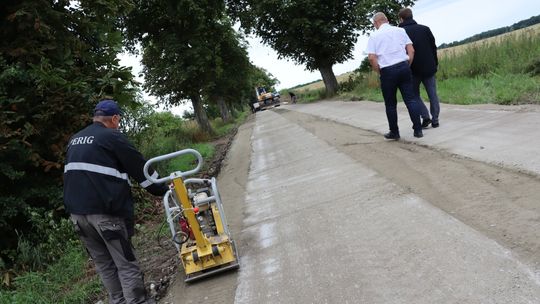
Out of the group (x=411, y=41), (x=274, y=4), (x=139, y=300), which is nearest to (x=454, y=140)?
(x=411, y=41)

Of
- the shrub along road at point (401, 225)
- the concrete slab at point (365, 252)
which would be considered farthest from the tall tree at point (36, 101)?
the concrete slab at point (365, 252)

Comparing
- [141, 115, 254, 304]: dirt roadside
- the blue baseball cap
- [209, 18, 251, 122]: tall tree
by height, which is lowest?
[141, 115, 254, 304]: dirt roadside

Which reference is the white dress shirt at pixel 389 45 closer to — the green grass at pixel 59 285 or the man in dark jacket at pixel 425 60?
the man in dark jacket at pixel 425 60

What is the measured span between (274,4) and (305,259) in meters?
28.8

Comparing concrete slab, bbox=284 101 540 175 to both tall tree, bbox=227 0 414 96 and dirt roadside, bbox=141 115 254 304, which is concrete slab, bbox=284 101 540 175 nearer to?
dirt roadside, bbox=141 115 254 304

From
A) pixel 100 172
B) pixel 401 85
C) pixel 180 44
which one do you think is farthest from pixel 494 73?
pixel 180 44

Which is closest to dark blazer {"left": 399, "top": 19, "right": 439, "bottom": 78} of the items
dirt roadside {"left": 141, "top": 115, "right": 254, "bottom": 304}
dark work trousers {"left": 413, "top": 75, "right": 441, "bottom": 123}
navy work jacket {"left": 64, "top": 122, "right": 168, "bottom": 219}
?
dark work trousers {"left": 413, "top": 75, "right": 441, "bottom": 123}

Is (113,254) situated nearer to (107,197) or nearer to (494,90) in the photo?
(107,197)

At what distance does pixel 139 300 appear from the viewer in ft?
14.9

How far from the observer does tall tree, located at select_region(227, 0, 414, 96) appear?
29.6 meters

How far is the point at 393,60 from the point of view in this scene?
841 cm

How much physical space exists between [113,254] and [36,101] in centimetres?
450

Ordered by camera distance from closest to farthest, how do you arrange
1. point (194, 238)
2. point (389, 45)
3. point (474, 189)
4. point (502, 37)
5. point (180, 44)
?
1. point (194, 238)
2. point (474, 189)
3. point (389, 45)
4. point (502, 37)
5. point (180, 44)

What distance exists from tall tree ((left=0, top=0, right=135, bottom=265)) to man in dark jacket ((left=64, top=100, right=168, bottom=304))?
315 cm
